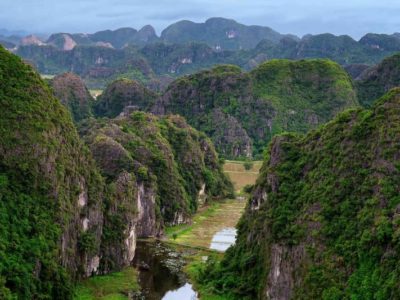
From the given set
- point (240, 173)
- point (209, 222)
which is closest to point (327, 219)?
point (209, 222)

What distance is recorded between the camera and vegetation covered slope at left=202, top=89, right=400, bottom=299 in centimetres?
3550

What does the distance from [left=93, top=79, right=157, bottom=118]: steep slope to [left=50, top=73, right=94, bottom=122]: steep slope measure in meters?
4.22

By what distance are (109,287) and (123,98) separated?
96.3 m

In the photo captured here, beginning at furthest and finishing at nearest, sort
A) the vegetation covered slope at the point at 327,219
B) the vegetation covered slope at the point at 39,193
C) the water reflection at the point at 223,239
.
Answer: the water reflection at the point at 223,239 < the vegetation covered slope at the point at 39,193 < the vegetation covered slope at the point at 327,219

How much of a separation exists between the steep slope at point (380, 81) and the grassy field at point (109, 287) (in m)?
81.4

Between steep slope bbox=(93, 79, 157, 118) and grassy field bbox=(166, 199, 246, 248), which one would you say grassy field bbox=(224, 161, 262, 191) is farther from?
steep slope bbox=(93, 79, 157, 118)

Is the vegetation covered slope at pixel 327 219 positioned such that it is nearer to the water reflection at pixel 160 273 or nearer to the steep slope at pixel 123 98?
the water reflection at pixel 160 273

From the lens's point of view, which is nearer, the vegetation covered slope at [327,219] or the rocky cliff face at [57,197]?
the vegetation covered slope at [327,219]

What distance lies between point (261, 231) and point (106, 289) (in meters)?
12.4

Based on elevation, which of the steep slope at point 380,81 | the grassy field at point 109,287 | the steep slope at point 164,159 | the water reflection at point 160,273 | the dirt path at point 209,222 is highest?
the steep slope at point 380,81

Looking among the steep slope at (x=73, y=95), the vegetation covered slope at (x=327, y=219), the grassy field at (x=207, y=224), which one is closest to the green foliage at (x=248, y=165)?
the grassy field at (x=207, y=224)

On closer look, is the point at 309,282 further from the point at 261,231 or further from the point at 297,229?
the point at 261,231

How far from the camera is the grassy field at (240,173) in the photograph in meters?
100

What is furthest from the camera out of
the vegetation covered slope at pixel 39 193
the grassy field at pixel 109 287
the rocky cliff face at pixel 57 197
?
the grassy field at pixel 109 287
